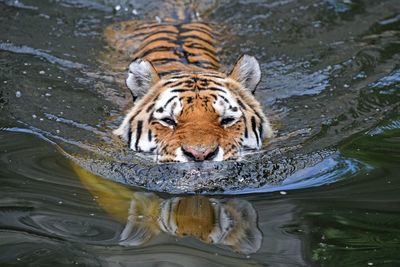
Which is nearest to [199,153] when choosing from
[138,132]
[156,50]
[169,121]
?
[169,121]

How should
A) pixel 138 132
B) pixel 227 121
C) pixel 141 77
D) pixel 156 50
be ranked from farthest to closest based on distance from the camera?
pixel 156 50, pixel 141 77, pixel 138 132, pixel 227 121

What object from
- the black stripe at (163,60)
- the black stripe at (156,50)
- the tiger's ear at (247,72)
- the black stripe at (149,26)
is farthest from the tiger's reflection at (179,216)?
the black stripe at (149,26)

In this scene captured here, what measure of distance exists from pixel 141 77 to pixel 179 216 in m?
1.28

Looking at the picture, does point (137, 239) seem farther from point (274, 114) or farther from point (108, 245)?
point (274, 114)

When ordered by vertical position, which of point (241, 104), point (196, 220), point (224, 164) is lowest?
point (196, 220)

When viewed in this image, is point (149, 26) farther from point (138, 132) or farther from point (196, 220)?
point (196, 220)

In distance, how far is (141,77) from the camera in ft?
14.1

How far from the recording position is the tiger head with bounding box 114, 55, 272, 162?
365 cm

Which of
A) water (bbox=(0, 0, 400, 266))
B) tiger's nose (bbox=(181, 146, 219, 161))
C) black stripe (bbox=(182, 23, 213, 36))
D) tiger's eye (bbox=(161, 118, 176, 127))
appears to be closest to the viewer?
water (bbox=(0, 0, 400, 266))

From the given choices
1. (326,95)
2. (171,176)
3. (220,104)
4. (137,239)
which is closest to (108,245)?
(137,239)

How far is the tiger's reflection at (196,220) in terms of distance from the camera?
300 cm

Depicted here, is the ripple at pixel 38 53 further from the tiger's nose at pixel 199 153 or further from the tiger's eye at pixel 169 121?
the tiger's nose at pixel 199 153

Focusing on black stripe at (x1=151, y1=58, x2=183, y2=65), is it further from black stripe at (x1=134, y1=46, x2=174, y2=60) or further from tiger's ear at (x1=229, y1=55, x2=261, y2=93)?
tiger's ear at (x1=229, y1=55, x2=261, y2=93)

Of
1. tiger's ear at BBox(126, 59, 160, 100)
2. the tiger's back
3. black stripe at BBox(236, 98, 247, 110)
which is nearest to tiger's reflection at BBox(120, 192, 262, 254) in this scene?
black stripe at BBox(236, 98, 247, 110)
